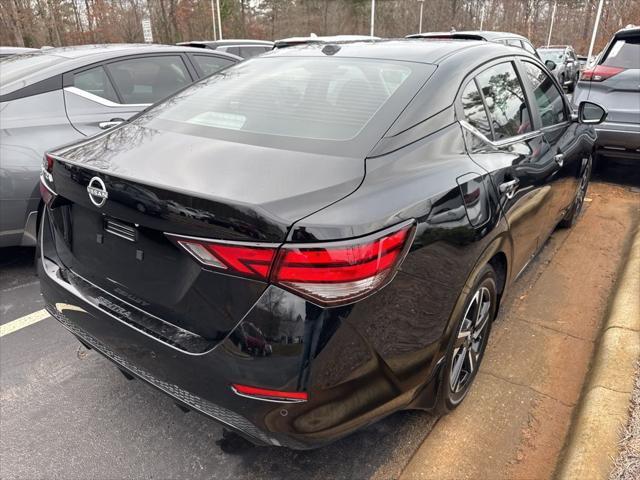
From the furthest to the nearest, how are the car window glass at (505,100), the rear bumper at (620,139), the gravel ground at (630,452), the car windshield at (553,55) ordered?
1. the car windshield at (553,55)
2. the rear bumper at (620,139)
3. the car window glass at (505,100)
4. the gravel ground at (630,452)

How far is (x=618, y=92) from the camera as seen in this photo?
570 centimetres

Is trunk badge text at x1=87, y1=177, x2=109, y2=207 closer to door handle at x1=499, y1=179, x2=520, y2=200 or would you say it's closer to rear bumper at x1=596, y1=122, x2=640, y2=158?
door handle at x1=499, y1=179, x2=520, y2=200

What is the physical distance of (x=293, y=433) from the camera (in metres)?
1.65

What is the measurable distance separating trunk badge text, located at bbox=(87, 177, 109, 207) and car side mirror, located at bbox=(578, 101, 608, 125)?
365 cm

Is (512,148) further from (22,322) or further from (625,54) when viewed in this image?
(625,54)

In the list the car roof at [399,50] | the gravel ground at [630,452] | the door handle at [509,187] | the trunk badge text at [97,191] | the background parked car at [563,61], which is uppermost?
the car roof at [399,50]

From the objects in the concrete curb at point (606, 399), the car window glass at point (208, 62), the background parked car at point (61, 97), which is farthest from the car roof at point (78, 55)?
the concrete curb at point (606, 399)

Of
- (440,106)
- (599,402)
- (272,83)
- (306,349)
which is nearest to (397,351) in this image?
(306,349)

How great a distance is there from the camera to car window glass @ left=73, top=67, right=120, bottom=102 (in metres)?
4.00

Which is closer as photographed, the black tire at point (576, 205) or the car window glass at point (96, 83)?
the car window glass at point (96, 83)

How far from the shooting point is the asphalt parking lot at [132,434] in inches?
→ 83.8

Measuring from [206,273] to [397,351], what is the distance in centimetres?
71

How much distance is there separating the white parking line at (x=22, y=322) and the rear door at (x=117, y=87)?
54.1 inches

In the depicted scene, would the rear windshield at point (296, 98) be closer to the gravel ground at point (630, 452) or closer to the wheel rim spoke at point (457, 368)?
the wheel rim spoke at point (457, 368)
